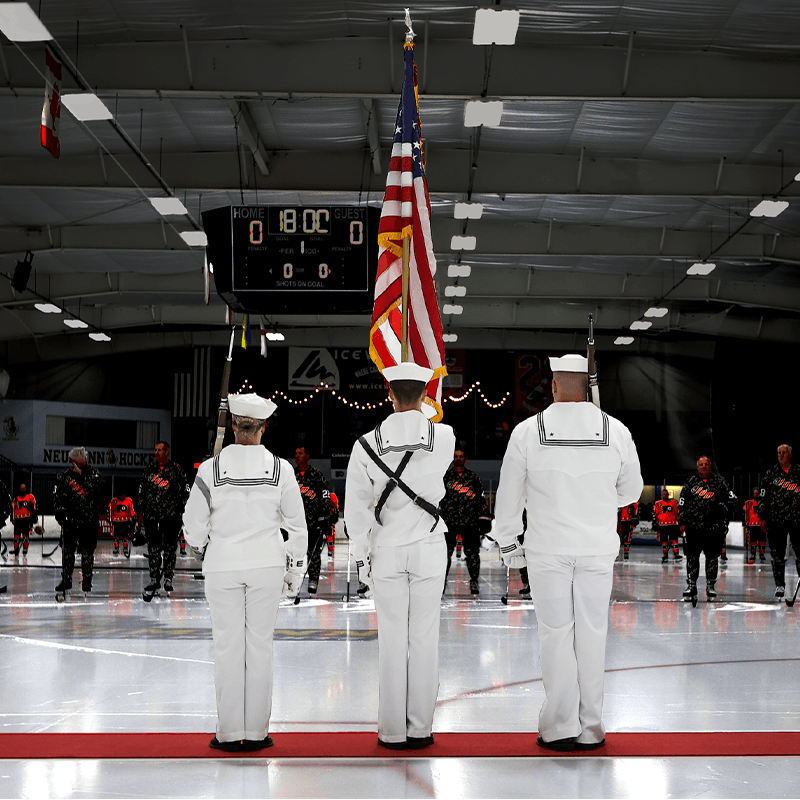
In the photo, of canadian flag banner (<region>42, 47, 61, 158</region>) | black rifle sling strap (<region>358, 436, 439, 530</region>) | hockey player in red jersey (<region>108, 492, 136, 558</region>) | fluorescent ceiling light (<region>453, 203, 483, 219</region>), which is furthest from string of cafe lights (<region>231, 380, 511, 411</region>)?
black rifle sling strap (<region>358, 436, 439, 530</region>)

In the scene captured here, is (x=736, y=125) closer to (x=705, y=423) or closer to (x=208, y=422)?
(x=705, y=423)

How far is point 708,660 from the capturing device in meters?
7.26

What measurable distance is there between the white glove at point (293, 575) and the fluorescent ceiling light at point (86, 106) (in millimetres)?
7213

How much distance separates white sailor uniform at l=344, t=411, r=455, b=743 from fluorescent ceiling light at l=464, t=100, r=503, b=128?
6977 mm

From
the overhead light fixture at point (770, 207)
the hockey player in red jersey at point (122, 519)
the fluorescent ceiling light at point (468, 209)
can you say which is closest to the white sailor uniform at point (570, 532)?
the fluorescent ceiling light at point (468, 209)

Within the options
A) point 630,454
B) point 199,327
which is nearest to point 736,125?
point 630,454

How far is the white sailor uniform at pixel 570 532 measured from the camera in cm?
446

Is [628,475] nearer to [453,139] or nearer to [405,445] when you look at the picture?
[405,445]

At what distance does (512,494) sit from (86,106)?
7845mm

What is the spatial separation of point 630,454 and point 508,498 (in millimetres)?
653

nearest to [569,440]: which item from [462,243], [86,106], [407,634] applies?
[407,634]

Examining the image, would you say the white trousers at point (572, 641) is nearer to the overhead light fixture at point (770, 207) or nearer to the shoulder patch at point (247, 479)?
the shoulder patch at point (247, 479)

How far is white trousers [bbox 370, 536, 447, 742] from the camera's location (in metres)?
4.45

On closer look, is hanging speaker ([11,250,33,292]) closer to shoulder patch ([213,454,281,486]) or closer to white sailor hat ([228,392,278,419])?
white sailor hat ([228,392,278,419])
